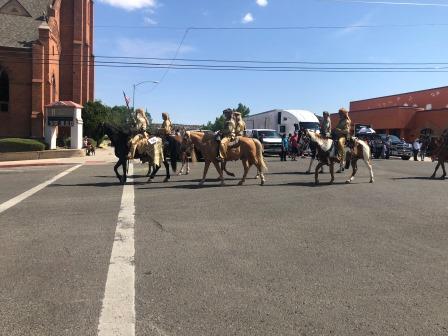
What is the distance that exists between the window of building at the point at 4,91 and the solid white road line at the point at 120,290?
33897mm

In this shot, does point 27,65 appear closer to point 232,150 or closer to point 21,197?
point 21,197

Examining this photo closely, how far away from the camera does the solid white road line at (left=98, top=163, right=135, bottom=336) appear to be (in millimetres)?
4250

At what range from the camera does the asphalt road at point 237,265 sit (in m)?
4.39

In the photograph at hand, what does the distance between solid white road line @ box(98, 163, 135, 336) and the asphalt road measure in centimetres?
8

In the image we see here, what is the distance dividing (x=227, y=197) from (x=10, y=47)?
31.9 meters

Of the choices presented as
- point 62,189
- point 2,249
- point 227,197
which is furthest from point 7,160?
point 2,249

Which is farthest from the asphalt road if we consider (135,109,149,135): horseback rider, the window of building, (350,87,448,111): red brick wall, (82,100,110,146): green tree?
(350,87,448,111): red brick wall

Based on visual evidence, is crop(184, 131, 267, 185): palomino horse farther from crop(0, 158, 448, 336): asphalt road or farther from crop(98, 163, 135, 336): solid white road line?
crop(98, 163, 135, 336): solid white road line

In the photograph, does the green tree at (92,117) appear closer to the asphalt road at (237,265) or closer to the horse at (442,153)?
the horse at (442,153)

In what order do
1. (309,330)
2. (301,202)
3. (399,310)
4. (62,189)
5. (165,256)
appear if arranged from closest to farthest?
1. (309,330)
2. (399,310)
3. (165,256)
4. (301,202)
5. (62,189)

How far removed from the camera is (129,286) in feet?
17.4

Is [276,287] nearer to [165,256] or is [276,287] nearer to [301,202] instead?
[165,256]

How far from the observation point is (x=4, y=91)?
38531 mm

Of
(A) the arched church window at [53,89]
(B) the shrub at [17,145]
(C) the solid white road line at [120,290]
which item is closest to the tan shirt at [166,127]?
(C) the solid white road line at [120,290]
